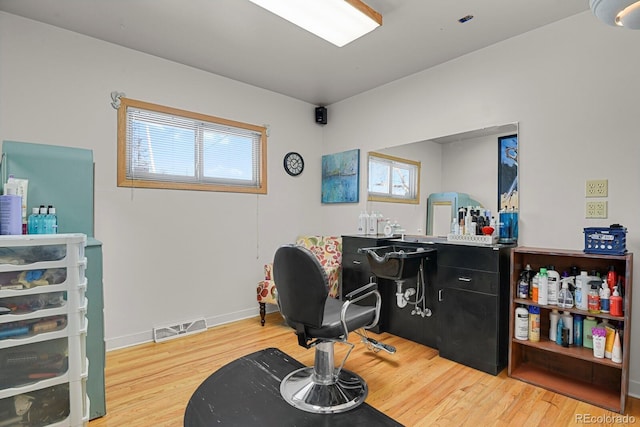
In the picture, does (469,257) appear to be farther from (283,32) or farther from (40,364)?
(40,364)

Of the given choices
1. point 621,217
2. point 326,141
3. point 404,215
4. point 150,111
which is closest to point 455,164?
point 404,215

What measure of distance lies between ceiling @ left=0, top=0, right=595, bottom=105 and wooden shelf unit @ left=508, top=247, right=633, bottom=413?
1694mm

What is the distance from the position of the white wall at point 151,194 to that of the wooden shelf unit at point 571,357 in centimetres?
250

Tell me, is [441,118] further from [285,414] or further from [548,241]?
[285,414]

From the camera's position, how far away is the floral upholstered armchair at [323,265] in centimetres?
328

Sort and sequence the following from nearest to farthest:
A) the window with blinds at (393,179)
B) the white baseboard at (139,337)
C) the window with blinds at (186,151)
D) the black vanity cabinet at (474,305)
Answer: the black vanity cabinet at (474,305)
the white baseboard at (139,337)
the window with blinds at (186,151)
the window with blinds at (393,179)

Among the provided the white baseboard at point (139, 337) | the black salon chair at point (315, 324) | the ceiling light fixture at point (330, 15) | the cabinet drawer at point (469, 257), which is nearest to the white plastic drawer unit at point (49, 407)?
the black salon chair at point (315, 324)

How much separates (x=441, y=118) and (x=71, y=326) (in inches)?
124

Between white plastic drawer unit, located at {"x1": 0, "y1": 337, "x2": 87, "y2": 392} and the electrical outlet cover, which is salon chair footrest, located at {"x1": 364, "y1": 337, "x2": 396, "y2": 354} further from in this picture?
white plastic drawer unit, located at {"x1": 0, "y1": 337, "x2": 87, "y2": 392}

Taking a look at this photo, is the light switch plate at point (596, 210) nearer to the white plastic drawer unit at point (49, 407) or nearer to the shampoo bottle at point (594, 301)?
the shampoo bottle at point (594, 301)

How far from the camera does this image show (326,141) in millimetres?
4227

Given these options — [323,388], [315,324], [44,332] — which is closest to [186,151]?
[44,332]

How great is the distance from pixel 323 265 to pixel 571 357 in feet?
7.22

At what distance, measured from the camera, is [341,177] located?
13.0ft
